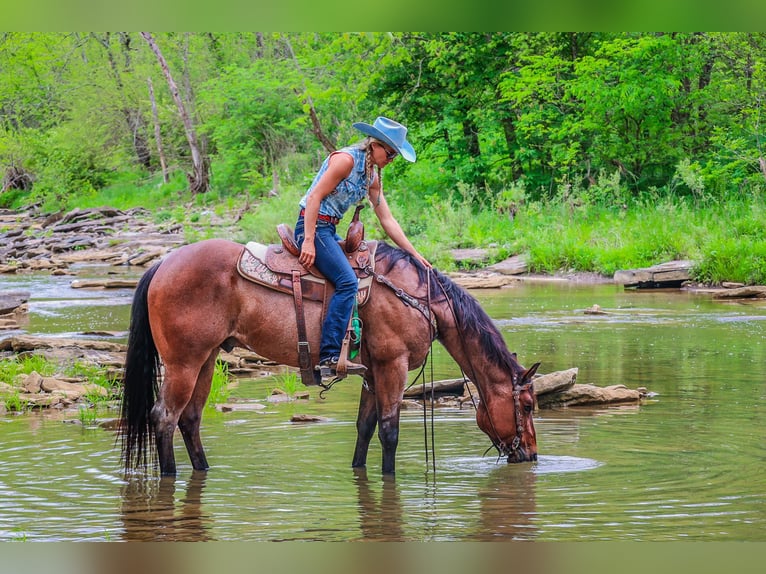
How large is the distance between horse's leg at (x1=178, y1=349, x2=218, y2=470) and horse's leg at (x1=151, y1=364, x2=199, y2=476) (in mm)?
168

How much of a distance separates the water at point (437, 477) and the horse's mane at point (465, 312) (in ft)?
2.39

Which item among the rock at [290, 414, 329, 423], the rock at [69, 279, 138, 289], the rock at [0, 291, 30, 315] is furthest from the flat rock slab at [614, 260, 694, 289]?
the rock at [290, 414, 329, 423]

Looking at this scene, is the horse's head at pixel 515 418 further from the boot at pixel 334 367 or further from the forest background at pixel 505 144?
the forest background at pixel 505 144

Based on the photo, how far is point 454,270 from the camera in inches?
866

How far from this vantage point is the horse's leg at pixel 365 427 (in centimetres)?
689

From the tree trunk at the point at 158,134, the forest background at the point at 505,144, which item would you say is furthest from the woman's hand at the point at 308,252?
the tree trunk at the point at 158,134

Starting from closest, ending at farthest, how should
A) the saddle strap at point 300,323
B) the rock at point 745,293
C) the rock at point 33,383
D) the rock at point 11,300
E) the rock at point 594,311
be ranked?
the saddle strap at point 300,323, the rock at point 33,383, the rock at point 594,311, the rock at point 11,300, the rock at point 745,293

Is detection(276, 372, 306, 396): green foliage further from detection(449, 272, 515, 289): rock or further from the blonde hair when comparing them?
detection(449, 272, 515, 289): rock

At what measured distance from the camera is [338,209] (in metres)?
6.67

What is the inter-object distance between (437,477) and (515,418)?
2.35 ft

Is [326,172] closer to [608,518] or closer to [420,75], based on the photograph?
[608,518]

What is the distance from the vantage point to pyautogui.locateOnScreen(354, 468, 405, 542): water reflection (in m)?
5.09

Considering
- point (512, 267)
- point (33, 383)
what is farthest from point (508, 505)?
point (512, 267)
